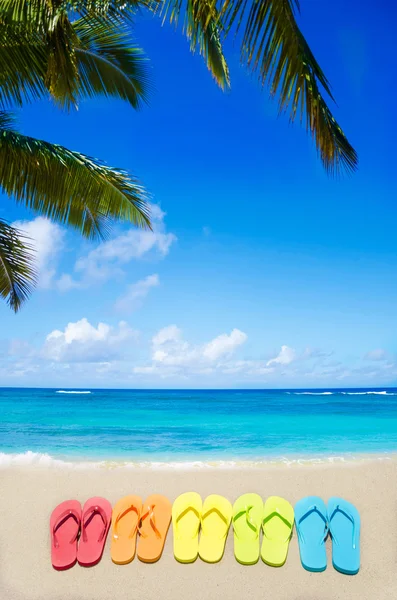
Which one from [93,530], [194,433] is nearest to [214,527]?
[93,530]

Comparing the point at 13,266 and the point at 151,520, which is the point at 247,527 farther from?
the point at 13,266

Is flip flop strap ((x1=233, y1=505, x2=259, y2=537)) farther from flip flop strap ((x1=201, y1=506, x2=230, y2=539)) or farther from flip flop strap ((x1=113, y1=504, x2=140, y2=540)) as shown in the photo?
flip flop strap ((x1=113, y1=504, x2=140, y2=540))

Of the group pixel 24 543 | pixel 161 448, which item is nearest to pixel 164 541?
pixel 24 543

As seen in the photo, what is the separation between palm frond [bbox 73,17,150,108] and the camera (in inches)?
194

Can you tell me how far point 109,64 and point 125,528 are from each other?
4.80 m

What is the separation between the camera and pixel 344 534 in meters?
3.67

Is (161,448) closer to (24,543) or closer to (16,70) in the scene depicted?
(24,543)

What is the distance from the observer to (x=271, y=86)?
2.68m

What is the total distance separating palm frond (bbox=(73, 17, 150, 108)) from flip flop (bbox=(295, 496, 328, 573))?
15.8 feet

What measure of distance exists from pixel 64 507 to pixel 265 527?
5.71ft

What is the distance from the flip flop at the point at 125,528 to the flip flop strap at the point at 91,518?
2.9 inches

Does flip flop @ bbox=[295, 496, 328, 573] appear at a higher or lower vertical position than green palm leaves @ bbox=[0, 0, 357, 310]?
lower

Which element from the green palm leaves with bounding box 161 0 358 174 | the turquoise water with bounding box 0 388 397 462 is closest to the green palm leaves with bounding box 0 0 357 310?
the green palm leaves with bounding box 161 0 358 174

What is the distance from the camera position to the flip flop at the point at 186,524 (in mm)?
3506
